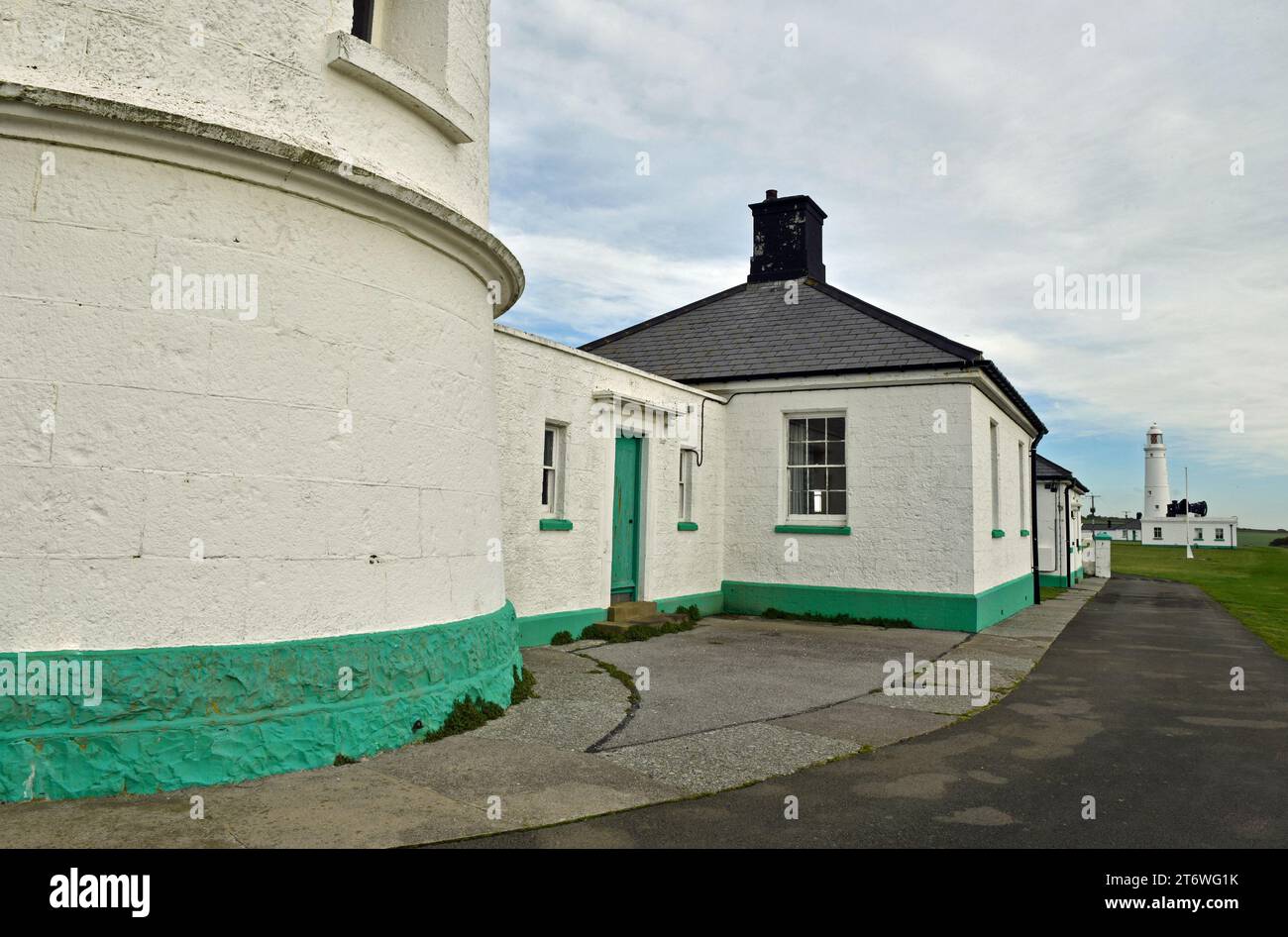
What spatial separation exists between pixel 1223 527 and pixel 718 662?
310 feet

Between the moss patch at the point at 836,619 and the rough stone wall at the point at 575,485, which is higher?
the rough stone wall at the point at 575,485

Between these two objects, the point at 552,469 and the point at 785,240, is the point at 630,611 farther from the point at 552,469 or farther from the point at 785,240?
the point at 785,240

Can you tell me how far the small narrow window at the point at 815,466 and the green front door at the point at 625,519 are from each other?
10.5ft

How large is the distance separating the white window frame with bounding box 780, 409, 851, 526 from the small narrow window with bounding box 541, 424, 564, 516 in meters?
4.76

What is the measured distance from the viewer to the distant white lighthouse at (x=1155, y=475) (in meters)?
83.7

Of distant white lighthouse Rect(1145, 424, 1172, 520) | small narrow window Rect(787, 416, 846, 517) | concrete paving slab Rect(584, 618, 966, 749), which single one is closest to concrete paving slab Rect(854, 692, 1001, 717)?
concrete paving slab Rect(584, 618, 966, 749)

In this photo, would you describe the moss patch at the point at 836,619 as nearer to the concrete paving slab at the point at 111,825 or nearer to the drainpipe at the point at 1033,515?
the drainpipe at the point at 1033,515

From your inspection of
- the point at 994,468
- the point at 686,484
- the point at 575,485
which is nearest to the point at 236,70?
the point at 575,485

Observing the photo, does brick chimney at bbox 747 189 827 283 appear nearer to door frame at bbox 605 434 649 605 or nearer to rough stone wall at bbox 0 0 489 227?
door frame at bbox 605 434 649 605

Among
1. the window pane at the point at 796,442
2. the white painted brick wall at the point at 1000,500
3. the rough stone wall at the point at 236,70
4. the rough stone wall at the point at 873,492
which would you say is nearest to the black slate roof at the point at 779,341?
the rough stone wall at the point at 873,492

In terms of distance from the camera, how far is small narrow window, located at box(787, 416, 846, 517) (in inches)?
527

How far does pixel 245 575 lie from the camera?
15.3 ft

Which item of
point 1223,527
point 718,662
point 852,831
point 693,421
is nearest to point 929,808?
point 852,831
